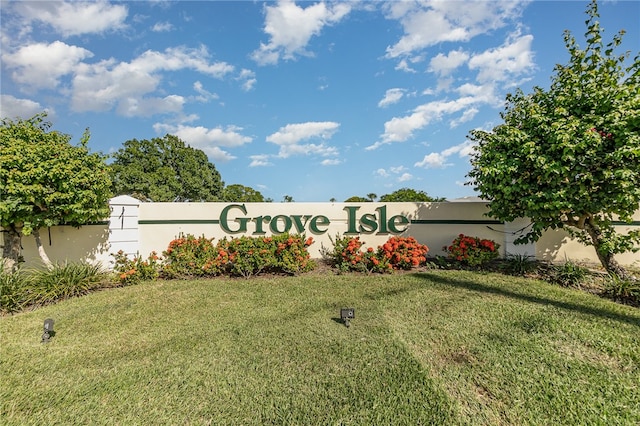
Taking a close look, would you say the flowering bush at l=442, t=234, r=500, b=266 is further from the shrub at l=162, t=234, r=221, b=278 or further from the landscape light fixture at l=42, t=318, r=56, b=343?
the landscape light fixture at l=42, t=318, r=56, b=343

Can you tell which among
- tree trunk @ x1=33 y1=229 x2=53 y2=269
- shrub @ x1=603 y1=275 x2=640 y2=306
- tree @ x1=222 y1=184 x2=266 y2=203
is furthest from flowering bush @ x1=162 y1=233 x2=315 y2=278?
tree @ x1=222 y1=184 x2=266 y2=203

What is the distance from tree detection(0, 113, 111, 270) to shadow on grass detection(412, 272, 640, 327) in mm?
6379

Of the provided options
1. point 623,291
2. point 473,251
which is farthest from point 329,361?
point 623,291

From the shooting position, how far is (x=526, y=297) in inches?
181

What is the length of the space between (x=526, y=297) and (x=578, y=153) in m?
2.51

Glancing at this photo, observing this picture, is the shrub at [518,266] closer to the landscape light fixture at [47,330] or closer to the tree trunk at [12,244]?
the landscape light fixture at [47,330]

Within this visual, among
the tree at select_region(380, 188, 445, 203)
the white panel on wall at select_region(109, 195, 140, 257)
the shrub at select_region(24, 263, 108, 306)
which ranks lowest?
the shrub at select_region(24, 263, 108, 306)

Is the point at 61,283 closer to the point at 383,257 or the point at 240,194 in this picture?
the point at 383,257

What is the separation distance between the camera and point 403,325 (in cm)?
364

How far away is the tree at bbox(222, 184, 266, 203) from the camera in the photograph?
26631mm

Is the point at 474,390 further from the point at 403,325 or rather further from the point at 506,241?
the point at 506,241

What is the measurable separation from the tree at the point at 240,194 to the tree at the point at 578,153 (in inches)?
886

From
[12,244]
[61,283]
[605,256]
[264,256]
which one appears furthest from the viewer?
[264,256]

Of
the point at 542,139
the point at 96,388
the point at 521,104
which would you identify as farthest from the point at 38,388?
the point at 521,104
